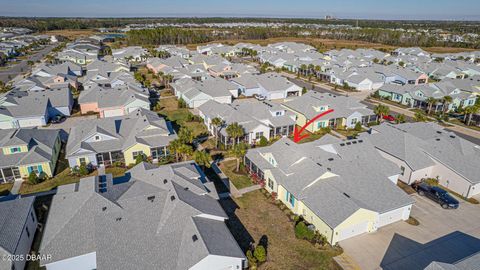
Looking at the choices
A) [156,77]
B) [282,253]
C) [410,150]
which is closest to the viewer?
[282,253]

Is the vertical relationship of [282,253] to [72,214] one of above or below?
below

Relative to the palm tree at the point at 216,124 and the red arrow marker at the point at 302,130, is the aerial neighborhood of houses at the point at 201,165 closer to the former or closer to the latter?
the palm tree at the point at 216,124

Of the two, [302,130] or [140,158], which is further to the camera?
[302,130]

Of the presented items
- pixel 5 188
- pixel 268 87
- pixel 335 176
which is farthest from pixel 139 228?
pixel 268 87

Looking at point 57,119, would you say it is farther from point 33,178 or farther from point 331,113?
point 331,113

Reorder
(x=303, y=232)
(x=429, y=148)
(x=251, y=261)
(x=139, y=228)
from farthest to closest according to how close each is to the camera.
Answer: (x=429, y=148) < (x=303, y=232) < (x=251, y=261) < (x=139, y=228)

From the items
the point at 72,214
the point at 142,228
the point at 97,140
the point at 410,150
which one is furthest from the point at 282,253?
the point at 97,140

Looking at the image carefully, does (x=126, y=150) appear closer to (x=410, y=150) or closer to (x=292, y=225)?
(x=292, y=225)
